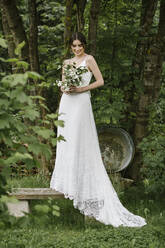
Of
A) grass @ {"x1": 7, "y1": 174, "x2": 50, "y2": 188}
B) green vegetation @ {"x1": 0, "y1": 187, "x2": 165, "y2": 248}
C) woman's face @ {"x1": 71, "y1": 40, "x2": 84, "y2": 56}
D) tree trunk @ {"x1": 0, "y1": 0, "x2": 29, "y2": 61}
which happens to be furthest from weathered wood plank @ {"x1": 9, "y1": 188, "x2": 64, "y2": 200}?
tree trunk @ {"x1": 0, "y1": 0, "x2": 29, "y2": 61}

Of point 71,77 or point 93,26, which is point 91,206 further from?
point 93,26

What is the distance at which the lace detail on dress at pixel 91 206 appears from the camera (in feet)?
14.5

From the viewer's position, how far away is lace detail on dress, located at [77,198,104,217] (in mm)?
4409

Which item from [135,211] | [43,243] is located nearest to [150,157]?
[135,211]

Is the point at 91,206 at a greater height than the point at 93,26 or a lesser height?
lesser

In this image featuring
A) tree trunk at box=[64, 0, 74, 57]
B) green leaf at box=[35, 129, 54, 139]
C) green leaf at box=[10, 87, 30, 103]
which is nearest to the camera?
green leaf at box=[10, 87, 30, 103]

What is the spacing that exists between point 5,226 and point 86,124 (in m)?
2.79

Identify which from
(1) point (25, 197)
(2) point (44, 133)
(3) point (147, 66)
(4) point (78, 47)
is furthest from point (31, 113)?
(3) point (147, 66)

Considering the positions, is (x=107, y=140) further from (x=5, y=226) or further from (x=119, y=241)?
(x=5, y=226)

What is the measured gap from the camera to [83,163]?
15.0 feet

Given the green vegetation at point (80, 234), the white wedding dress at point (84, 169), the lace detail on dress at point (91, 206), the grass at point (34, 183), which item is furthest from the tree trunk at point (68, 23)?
the green vegetation at point (80, 234)

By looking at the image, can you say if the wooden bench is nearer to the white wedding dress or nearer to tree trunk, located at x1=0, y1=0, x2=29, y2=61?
the white wedding dress

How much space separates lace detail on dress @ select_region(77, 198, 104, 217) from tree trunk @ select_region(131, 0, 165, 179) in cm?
258

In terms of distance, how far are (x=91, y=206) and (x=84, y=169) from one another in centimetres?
46
